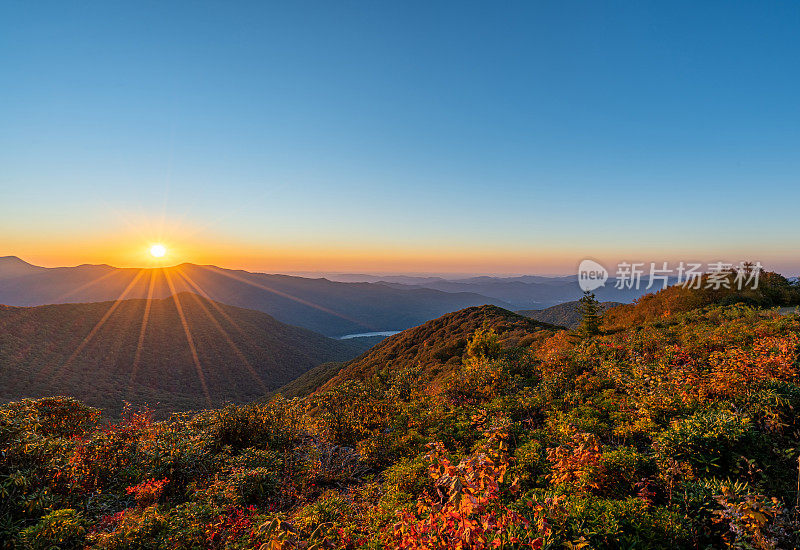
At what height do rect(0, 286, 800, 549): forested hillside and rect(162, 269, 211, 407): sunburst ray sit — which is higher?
rect(0, 286, 800, 549): forested hillside

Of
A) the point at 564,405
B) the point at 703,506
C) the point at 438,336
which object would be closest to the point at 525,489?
the point at 703,506

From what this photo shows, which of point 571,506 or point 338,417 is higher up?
point 571,506

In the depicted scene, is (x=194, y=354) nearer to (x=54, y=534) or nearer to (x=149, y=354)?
(x=149, y=354)

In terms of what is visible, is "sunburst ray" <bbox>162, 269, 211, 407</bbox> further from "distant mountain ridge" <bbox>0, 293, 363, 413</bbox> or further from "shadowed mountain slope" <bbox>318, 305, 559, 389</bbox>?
"shadowed mountain slope" <bbox>318, 305, 559, 389</bbox>

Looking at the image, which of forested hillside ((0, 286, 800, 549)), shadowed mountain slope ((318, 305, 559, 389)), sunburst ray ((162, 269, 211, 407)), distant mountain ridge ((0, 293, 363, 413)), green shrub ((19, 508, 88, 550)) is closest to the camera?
forested hillside ((0, 286, 800, 549))

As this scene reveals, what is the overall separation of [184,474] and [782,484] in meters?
12.9

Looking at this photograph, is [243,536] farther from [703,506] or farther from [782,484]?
[782,484]

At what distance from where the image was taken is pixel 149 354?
252 feet

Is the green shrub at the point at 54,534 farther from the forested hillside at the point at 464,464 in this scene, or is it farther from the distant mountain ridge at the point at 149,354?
the distant mountain ridge at the point at 149,354

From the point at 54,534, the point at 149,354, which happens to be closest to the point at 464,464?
the point at 54,534

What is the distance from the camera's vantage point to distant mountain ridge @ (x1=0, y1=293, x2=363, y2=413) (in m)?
51.3

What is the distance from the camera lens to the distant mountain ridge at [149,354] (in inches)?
2020

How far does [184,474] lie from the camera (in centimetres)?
829

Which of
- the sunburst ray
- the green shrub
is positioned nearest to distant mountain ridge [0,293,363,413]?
the sunburst ray
